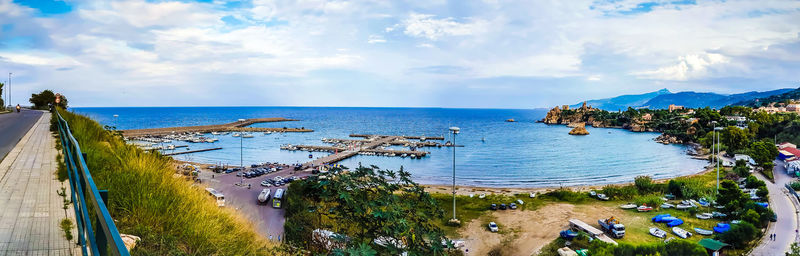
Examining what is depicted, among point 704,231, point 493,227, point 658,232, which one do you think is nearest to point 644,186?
point 704,231

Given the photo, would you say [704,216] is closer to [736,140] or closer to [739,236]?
[739,236]

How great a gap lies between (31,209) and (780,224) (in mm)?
23543

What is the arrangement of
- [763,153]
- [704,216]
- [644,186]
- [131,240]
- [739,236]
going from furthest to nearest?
[763,153], [644,186], [704,216], [739,236], [131,240]

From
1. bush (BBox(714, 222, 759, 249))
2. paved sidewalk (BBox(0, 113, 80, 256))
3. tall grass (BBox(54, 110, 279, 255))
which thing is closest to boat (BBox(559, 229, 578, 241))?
bush (BBox(714, 222, 759, 249))

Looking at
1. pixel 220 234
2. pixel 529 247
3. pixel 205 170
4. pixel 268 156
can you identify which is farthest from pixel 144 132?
pixel 220 234

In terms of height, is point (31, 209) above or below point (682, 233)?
above

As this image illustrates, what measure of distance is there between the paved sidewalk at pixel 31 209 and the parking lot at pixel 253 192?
22.3ft

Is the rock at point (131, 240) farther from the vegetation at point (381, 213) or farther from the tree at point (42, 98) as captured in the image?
the tree at point (42, 98)

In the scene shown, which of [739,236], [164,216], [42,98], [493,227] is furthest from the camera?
[42,98]

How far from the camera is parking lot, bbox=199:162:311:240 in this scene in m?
15.5

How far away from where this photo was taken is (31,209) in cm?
372

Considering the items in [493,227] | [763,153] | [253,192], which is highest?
[763,153]

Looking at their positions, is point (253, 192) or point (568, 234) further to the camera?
point (253, 192)

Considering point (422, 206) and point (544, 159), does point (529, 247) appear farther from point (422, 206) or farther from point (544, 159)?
point (544, 159)
